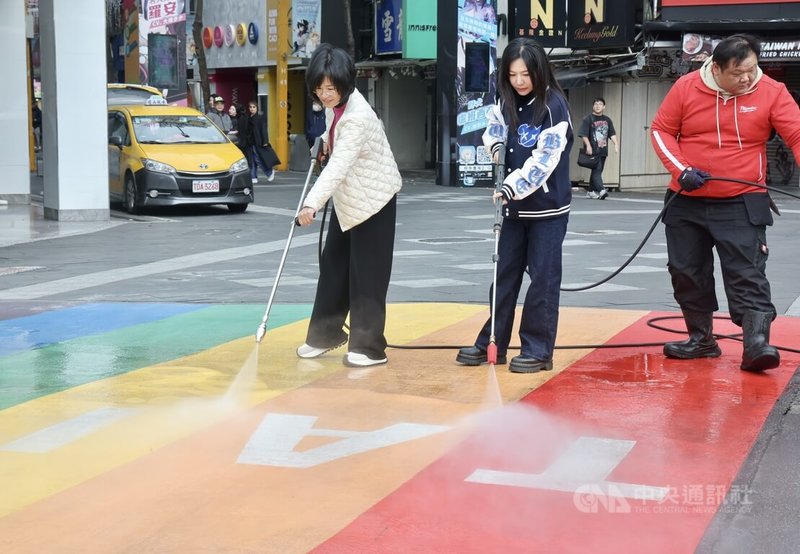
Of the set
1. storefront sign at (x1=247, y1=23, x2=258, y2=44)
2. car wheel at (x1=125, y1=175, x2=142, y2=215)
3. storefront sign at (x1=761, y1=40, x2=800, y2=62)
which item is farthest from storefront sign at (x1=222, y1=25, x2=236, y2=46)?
car wheel at (x1=125, y1=175, x2=142, y2=215)

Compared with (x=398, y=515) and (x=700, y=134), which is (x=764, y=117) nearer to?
(x=700, y=134)

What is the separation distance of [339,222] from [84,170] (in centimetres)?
1162

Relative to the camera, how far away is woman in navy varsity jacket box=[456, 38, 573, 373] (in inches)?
251

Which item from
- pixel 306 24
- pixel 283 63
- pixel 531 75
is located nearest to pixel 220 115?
pixel 306 24

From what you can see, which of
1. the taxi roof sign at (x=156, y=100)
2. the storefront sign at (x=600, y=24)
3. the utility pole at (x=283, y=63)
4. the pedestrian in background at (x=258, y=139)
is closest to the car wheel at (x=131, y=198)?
the taxi roof sign at (x=156, y=100)

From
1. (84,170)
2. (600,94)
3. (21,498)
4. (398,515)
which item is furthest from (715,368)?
(600,94)

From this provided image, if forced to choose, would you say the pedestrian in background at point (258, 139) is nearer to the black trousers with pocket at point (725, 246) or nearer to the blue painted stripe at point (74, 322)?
the blue painted stripe at point (74, 322)

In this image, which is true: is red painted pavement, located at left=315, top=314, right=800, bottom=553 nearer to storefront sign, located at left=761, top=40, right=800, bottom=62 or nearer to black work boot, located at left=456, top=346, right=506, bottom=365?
black work boot, located at left=456, top=346, right=506, bottom=365

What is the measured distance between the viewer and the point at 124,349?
7.60 meters

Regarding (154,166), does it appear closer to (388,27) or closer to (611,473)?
(388,27)

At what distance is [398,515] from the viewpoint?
14.3ft

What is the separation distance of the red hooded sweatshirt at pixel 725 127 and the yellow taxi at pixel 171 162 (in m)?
12.7

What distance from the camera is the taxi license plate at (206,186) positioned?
18578mm

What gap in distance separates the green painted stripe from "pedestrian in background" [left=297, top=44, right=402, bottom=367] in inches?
42.7
